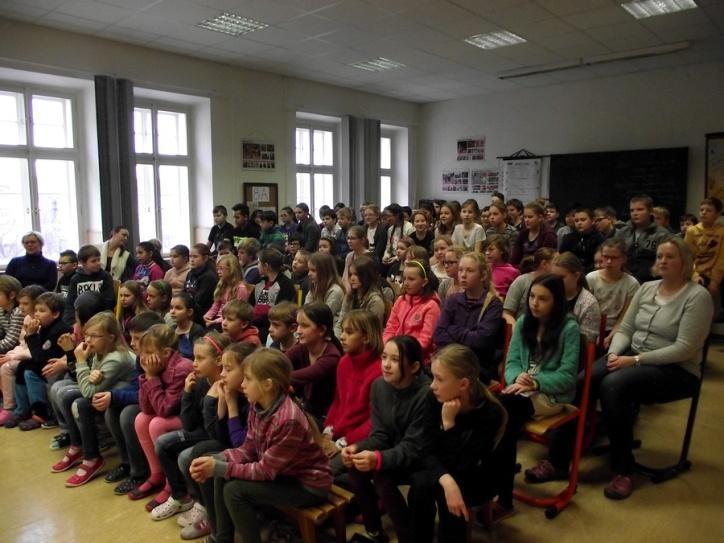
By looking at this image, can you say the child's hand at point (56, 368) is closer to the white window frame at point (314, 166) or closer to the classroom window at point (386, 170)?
the white window frame at point (314, 166)

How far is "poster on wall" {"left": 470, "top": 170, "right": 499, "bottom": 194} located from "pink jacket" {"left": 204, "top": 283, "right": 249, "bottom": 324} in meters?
7.05

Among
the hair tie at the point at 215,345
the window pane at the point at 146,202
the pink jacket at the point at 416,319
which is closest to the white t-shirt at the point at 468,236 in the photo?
the pink jacket at the point at 416,319

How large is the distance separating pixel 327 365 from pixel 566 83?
8098 mm

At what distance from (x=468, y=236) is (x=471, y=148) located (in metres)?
5.65

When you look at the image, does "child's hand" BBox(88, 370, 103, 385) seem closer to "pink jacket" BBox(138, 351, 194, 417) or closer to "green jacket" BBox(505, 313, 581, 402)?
"pink jacket" BBox(138, 351, 194, 417)

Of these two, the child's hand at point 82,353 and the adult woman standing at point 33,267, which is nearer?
the child's hand at point 82,353

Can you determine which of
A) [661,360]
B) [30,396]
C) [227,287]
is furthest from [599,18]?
[30,396]

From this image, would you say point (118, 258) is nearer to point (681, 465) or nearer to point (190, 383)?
point (190, 383)

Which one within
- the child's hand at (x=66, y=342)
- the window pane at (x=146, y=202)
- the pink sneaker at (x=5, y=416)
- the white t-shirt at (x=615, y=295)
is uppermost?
the window pane at (x=146, y=202)

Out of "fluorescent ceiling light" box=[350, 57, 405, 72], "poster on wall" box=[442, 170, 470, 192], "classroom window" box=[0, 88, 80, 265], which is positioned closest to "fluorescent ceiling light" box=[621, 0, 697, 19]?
"fluorescent ceiling light" box=[350, 57, 405, 72]

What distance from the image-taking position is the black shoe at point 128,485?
2764mm

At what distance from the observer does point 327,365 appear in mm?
2676

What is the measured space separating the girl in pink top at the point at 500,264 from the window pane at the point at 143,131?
5.51 metres

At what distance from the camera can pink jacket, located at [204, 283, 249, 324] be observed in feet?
13.0
